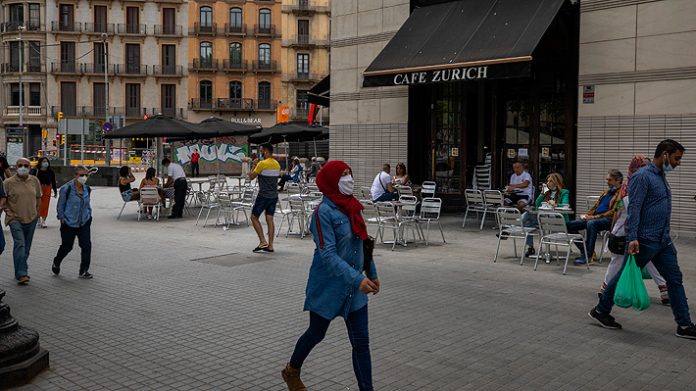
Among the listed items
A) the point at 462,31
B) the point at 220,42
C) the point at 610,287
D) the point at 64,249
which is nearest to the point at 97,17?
the point at 220,42

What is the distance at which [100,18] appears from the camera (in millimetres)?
67062

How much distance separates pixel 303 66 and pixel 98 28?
19013 mm

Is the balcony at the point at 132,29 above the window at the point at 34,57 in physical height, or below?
above

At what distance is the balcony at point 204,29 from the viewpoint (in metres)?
68.4

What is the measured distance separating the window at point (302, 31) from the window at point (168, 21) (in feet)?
38.2

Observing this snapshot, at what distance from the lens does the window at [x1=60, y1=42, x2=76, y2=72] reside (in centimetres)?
6656

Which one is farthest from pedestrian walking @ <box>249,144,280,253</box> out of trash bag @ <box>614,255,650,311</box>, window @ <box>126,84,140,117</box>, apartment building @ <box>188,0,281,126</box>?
window @ <box>126,84,140,117</box>

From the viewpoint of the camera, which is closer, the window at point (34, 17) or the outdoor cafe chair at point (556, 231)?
the outdoor cafe chair at point (556, 231)

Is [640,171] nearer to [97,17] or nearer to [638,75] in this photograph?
[638,75]

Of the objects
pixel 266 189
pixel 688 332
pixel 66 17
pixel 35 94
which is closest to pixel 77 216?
pixel 266 189

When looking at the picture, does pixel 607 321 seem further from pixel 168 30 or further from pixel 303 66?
pixel 168 30

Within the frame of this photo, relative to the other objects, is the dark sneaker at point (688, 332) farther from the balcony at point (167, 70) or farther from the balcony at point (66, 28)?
the balcony at point (66, 28)

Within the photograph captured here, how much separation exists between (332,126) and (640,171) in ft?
44.8

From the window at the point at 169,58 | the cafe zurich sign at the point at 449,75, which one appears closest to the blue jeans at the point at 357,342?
the cafe zurich sign at the point at 449,75
